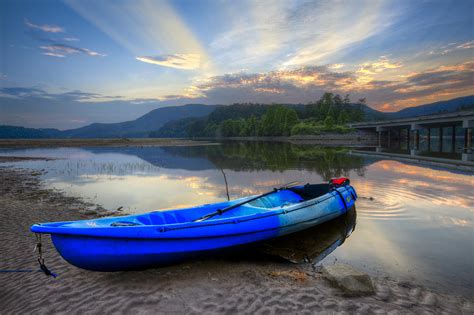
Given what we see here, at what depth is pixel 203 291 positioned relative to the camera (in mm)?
5305

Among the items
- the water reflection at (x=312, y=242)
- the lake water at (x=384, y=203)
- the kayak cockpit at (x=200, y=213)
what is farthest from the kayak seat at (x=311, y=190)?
the lake water at (x=384, y=203)

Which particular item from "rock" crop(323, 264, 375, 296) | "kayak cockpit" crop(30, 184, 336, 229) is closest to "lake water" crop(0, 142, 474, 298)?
"rock" crop(323, 264, 375, 296)

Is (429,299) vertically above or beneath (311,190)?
beneath

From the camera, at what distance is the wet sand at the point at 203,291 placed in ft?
15.6

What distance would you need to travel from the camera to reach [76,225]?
5391mm

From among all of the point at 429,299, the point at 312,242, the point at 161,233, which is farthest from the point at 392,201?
the point at 161,233

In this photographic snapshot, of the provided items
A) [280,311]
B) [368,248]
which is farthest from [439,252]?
[280,311]

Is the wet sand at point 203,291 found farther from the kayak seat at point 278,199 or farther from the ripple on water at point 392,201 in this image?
the ripple on water at point 392,201

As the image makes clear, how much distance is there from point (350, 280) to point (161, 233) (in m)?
3.85

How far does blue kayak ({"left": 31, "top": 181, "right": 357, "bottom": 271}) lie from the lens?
5188 millimetres

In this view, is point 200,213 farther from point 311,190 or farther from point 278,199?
point 311,190

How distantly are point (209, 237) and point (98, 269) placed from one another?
7.47ft

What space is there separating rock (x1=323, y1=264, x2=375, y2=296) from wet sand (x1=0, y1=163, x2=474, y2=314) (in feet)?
0.44

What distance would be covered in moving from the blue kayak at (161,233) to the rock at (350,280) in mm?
1933
